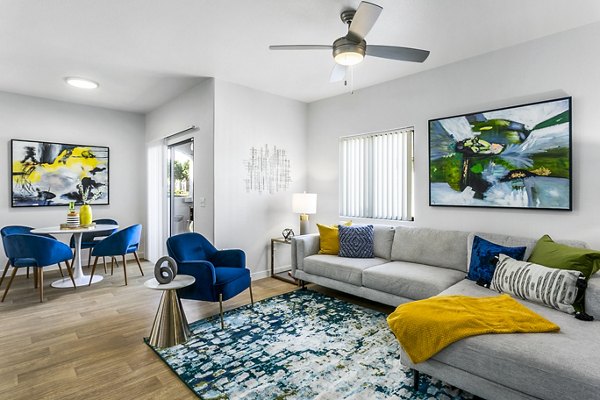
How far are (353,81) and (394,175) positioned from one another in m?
1.33

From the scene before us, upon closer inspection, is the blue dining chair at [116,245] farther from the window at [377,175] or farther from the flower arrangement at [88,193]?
the window at [377,175]

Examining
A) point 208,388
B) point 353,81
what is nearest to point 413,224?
point 353,81

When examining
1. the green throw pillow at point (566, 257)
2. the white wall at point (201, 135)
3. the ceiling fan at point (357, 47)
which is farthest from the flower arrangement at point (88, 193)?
the green throw pillow at point (566, 257)

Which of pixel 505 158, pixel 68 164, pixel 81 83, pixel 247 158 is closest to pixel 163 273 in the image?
pixel 247 158

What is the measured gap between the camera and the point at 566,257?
2256 mm

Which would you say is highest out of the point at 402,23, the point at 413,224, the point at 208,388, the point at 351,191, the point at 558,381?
the point at 402,23

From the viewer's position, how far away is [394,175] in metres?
4.09

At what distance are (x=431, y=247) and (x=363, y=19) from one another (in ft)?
7.74

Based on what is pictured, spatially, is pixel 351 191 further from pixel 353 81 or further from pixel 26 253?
pixel 26 253

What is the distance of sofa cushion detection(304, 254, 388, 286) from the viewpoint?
3.34 metres

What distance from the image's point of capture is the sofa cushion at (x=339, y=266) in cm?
334

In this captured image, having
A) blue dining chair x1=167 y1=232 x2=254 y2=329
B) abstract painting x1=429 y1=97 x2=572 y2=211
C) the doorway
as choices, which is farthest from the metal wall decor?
abstract painting x1=429 y1=97 x2=572 y2=211

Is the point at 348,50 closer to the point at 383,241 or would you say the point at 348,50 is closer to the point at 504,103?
the point at 504,103

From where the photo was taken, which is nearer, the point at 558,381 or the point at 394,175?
the point at 558,381
